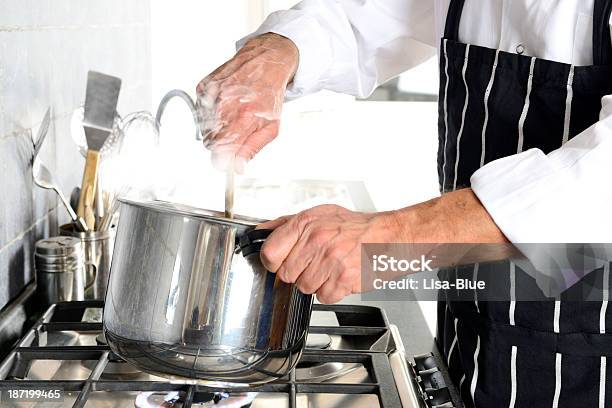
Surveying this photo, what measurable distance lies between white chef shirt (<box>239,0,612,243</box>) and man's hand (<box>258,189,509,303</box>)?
0.07ft

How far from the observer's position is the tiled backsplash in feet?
3.70

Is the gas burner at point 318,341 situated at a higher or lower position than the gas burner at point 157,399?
higher

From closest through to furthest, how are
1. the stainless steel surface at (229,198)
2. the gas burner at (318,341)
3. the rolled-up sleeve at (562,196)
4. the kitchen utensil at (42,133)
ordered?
1. the rolled-up sleeve at (562,196)
2. the stainless steel surface at (229,198)
3. the gas burner at (318,341)
4. the kitchen utensil at (42,133)

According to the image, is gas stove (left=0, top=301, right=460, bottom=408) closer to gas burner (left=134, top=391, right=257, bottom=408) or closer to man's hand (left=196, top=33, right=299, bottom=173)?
gas burner (left=134, top=391, right=257, bottom=408)

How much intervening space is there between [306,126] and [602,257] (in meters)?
3.61

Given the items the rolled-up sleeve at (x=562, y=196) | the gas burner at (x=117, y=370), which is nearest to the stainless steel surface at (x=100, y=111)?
the gas burner at (x=117, y=370)

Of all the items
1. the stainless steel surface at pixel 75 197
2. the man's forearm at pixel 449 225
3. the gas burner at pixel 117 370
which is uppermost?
the man's forearm at pixel 449 225

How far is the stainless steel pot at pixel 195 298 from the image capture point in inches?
29.0

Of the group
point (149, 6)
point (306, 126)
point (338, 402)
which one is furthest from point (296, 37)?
point (306, 126)

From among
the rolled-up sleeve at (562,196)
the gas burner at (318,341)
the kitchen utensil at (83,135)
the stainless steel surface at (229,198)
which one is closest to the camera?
the rolled-up sleeve at (562,196)

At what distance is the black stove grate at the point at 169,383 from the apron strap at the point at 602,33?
433mm

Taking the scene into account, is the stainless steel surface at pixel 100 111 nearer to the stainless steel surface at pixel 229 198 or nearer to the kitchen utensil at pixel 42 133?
the kitchen utensil at pixel 42 133

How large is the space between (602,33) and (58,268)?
2.59 feet

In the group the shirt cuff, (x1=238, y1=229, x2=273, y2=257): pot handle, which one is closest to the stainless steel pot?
(x1=238, y1=229, x2=273, y2=257): pot handle
